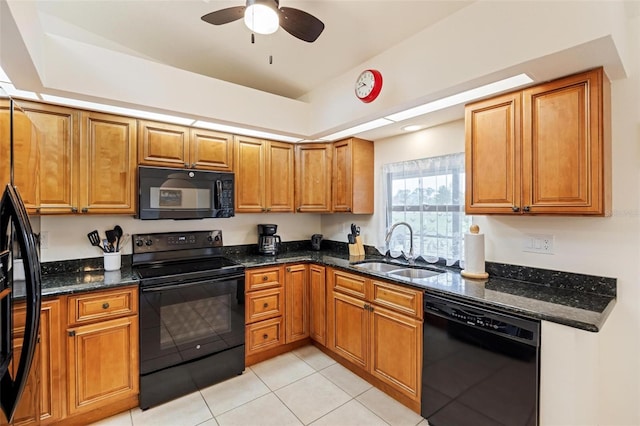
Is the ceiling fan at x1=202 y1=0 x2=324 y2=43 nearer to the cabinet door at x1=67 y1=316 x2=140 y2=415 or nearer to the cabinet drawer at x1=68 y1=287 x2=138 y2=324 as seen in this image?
the cabinet drawer at x1=68 y1=287 x2=138 y2=324

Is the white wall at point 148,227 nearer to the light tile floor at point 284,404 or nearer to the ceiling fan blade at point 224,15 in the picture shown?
the light tile floor at point 284,404

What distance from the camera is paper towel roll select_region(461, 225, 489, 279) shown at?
218cm

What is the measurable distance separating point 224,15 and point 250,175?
5.16 ft

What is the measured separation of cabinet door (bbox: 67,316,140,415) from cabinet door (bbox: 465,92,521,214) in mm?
2541

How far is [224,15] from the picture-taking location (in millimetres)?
1635

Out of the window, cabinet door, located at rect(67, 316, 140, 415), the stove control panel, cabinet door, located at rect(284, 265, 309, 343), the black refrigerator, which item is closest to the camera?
the black refrigerator

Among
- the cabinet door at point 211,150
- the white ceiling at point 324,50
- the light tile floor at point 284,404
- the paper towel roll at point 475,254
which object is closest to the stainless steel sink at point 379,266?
the paper towel roll at point 475,254

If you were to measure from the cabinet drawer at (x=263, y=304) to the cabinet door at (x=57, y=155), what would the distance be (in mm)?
1524

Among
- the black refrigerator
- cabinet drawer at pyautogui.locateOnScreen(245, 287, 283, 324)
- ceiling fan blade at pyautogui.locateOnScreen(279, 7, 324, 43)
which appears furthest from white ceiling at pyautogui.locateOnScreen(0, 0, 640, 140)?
cabinet drawer at pyautogui.locateOnScreen(245, 287, 283, 324)

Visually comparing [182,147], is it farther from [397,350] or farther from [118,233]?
[397,350]

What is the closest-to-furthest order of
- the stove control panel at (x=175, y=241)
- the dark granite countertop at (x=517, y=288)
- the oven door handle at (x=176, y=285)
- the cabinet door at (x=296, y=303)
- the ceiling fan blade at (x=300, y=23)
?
the dark granite countertop at (x=517, y=288) → the ceiling fan blade at (x=300, y=23) → the oven door handle at (x=176, y=285) → the stove control panel at (x=175, y=241) → the cabinet door at (x=296, y=303)

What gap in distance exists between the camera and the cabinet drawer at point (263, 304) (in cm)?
272

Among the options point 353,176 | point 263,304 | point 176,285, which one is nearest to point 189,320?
point 176,285

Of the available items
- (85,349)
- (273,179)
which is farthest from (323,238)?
(85,349)
